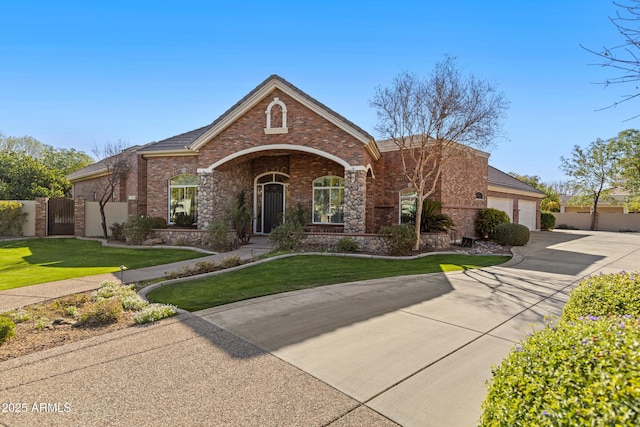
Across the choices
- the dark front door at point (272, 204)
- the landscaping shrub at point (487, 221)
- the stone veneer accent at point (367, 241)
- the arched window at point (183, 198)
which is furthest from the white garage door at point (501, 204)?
the arched window at point (183, 198)

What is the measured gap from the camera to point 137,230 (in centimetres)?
1468

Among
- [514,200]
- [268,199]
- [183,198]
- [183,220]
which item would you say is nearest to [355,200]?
[268,199]

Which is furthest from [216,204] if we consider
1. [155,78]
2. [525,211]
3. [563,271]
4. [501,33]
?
[525,211]

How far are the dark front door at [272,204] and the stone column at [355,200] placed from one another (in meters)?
5.49

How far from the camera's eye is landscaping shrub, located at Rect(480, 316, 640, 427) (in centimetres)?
152

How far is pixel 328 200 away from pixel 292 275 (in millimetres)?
8085

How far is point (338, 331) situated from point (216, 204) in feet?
38.8

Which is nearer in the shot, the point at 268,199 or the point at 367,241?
the point at 367,241

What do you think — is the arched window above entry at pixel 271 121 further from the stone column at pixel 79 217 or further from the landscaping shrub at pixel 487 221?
the stone column at pixel 79 217

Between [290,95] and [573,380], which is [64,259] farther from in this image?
[573,380]

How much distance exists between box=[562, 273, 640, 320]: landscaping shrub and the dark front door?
1498 centimetres

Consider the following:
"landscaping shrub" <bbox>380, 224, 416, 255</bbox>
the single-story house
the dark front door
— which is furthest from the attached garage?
the dark front door

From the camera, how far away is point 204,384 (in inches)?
130

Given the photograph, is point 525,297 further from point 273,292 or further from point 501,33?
point 501,33
